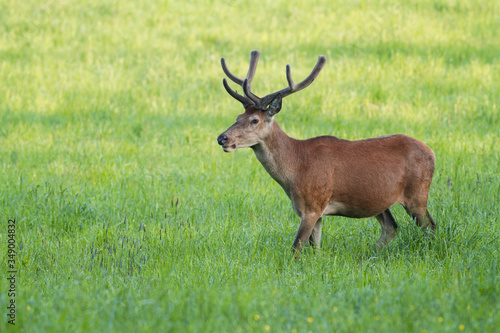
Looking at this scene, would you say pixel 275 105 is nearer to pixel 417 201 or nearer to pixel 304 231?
pixel 304 231

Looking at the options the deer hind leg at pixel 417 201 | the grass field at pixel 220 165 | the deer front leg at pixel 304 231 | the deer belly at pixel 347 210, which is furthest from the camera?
the deer hind leg at pixel 417 201

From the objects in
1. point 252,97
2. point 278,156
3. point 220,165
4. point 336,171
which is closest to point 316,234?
point 336,171

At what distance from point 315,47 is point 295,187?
29.1 ft

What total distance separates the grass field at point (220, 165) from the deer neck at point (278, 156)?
2.22ft

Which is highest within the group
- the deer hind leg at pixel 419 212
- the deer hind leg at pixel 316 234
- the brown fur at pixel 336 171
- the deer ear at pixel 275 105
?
the deer ear at pixel 275 105

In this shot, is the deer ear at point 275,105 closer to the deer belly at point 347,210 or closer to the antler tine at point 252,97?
the antler tine at point 252,97

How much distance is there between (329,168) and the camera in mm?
5918

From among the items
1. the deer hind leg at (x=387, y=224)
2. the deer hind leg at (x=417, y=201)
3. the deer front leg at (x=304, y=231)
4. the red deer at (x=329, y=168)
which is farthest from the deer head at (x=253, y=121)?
the deer hind leg at (x=387, y=224)

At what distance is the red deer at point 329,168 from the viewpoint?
5.81 metres

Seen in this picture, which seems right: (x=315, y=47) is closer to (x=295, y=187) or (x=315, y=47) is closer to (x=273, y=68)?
(x=273, y=68)

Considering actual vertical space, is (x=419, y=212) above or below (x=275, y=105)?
below

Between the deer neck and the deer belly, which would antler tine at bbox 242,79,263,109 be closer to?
the deer neck

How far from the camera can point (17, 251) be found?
19.0ft

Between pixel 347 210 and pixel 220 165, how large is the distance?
121 inches
